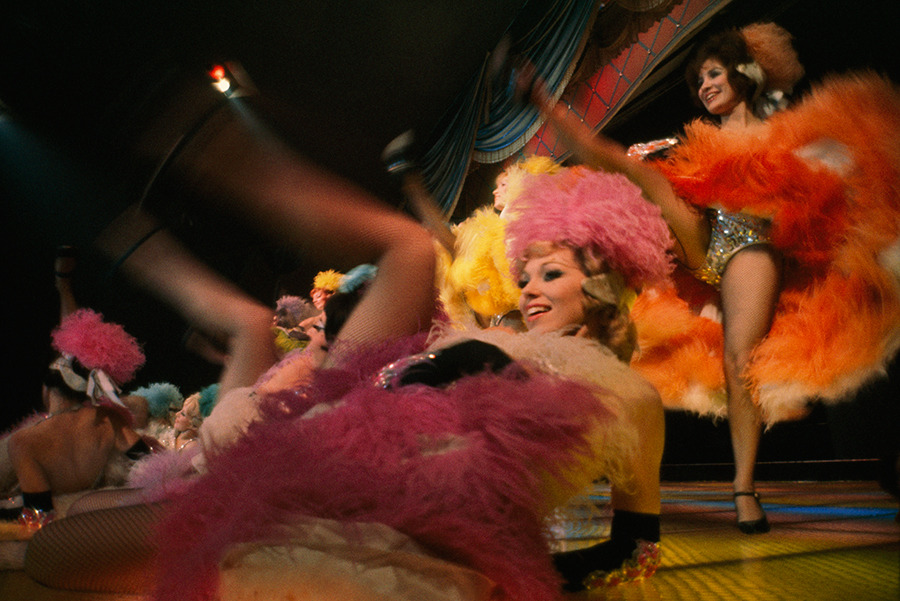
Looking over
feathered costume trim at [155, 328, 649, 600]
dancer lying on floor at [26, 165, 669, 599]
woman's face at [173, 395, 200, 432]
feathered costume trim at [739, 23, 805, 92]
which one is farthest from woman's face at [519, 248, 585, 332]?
woman's face at [173, 395, 200, 432]

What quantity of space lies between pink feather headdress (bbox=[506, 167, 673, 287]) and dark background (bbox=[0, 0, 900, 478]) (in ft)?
1.79

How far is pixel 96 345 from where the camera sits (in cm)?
239

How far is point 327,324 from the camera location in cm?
105

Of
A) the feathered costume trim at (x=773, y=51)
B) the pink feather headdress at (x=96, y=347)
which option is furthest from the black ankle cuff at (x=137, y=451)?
A: the feathered costume trim at (x=773, y=51)

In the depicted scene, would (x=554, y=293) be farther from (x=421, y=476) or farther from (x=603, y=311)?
(x=421, y=476)

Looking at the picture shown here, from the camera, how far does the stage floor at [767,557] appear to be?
0.77m

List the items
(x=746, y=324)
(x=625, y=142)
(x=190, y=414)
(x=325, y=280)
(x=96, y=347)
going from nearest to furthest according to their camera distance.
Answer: (x=746, y=324) < (x=325, y=280) < (x=96, y=347) < (x=625, y=142) < (x=190, y=414)

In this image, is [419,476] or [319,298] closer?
[419,476]

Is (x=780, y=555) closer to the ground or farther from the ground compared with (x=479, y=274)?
closer to the ground

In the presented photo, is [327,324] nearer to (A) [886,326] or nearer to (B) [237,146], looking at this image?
(B) [237,146]

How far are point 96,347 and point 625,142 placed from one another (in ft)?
9.05

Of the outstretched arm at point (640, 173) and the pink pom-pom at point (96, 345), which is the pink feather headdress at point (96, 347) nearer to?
the pink pom-pom at point (96, 345)

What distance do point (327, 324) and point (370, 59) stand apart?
289cm

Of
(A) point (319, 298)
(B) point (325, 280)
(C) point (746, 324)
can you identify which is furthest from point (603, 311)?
(A) point (319, 298)
